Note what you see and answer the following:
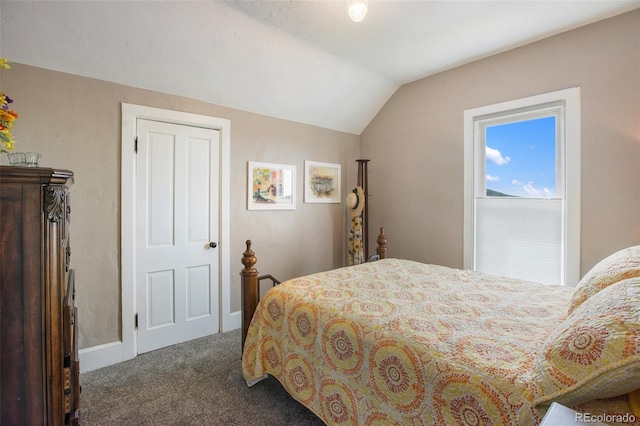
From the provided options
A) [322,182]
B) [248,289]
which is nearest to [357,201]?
[322,182]

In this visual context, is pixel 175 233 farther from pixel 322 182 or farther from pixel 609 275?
pixel 609 275

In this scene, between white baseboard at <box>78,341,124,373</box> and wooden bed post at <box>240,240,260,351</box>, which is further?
white baseboard at <box>78,341,124,373</box>

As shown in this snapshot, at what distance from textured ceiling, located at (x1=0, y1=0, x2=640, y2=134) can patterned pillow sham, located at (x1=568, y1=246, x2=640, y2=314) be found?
1.97m

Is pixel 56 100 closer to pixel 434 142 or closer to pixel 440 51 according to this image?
pixel 440 51

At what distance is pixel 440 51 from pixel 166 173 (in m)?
2.88

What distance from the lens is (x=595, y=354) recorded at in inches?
31.1

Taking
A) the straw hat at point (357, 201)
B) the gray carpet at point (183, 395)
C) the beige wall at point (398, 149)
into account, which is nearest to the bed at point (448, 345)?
the gray carpet at point (183, 395)

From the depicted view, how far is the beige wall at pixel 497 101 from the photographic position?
2316 mm

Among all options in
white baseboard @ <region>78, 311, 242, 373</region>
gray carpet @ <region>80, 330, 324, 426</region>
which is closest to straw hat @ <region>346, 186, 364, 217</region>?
gray carpet @ <region>80, 330, 324, 426</region>

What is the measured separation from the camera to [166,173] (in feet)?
8.96

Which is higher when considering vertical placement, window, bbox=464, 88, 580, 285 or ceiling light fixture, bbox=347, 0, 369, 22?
ceiling light fixture, bbox=347, 0, 369, 22

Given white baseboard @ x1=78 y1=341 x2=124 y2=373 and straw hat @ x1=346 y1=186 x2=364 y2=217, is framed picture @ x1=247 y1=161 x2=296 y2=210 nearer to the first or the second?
straw hat @ x1=346 y1=186 x2=364 y2=217

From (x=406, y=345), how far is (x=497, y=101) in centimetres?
278

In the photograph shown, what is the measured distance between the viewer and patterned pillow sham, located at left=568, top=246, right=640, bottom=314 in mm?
1192
